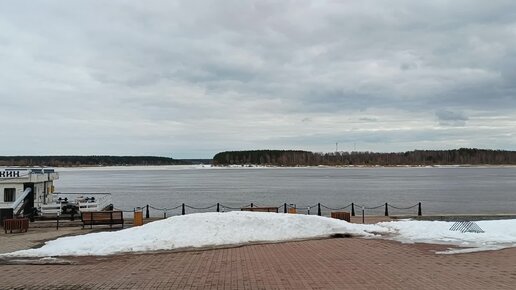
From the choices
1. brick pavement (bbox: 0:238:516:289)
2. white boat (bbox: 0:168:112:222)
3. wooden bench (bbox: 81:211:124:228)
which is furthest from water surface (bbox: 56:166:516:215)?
brick pavement (bbox: 0:238:516:289)

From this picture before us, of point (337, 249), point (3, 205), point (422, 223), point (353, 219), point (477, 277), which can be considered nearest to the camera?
point (477, 277)

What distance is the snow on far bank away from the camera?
15.7 meters

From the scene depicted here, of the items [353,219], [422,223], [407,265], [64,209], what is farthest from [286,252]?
[64,209]

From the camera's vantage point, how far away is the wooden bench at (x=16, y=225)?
22.3 m

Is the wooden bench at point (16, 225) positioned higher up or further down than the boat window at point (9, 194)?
further down

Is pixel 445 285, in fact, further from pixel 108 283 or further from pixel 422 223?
pixel 422 223

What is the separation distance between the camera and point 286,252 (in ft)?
48.1

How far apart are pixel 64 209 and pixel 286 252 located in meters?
22.2

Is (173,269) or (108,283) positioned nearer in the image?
(108,283)

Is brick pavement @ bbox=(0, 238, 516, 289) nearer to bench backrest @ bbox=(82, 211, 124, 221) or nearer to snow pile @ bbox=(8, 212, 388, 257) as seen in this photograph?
snow pile @ bbox=(8, 212, 388, 257)

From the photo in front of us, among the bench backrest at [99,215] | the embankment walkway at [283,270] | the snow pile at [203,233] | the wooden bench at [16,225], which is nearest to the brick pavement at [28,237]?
the wooden bench at [16,225]

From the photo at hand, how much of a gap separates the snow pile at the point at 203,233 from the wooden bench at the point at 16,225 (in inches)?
223

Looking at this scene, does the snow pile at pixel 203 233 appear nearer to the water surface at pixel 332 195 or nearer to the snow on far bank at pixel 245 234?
the snow on far bank at pixel 245 234

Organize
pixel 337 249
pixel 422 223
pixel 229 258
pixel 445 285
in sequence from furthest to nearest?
1. pixel 422 223
2. pixel 337 249
3. pixel 229 258
4. pixel 445 285
